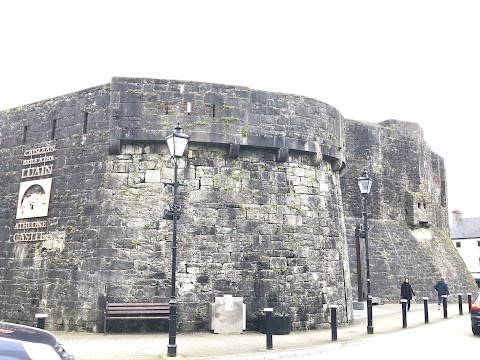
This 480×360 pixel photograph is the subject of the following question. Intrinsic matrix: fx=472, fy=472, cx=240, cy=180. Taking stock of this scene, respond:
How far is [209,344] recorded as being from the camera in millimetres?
10086

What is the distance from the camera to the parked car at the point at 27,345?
4.07 metres

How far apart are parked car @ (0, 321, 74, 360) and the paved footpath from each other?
3.74 m

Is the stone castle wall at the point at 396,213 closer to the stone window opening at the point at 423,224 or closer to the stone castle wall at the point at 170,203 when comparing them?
the stone window opening at the point at 423,224

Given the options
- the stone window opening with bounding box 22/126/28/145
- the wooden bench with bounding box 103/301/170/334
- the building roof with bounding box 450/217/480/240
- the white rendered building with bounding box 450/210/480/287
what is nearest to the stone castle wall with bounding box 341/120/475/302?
the wooden bench with bounding box 103/301/170/334

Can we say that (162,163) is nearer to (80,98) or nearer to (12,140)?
(80,98)

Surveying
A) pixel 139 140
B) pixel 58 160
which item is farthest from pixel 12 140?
pixel 139 140

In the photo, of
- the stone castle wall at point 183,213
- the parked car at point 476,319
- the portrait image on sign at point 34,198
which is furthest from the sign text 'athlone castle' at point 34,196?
the parked car at point 476,319

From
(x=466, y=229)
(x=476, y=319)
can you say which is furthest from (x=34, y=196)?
(x=466, y=229)

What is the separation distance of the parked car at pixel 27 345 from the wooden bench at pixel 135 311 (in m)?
6.51

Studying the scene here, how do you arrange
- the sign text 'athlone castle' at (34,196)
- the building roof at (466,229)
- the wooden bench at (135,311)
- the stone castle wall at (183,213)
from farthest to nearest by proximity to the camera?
1. the building roof at (466,229)
2. the sign text 'athlone castle' at (34,196)
3. the stone castle wall at (183,213)
4. the wooden bench at (135,311)

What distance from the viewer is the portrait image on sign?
44.4 feet

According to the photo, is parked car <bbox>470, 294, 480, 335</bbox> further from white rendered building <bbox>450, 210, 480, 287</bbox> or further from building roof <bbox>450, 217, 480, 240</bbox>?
building roof <bbox>450, 217, 480, 240</bbox>

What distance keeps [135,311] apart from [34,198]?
502 centimetres

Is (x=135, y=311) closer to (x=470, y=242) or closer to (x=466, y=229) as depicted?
(x=470, y=242)
